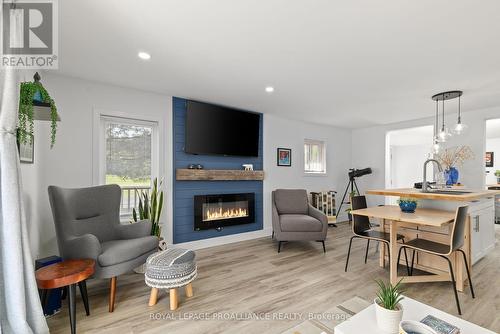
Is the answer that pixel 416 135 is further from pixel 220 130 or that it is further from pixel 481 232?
pixel 220 130

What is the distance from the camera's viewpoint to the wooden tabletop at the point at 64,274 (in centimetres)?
171

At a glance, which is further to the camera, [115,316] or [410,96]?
[410,96]

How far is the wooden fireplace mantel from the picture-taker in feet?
12.1

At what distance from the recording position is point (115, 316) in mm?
2049

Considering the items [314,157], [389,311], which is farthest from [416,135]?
[389,311]

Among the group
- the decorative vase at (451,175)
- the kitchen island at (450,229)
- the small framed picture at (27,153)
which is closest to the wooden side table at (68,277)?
the small framed picture at (27,153)

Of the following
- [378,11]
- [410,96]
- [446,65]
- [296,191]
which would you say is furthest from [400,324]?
[410,96]

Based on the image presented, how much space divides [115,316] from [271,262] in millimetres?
1904

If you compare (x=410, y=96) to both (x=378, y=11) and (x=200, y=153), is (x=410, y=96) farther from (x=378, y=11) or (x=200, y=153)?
(x=200, y=153)

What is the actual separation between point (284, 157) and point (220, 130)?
1650mm

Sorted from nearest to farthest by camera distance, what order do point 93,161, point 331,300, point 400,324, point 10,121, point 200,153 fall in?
point 400,324, point 10,121, point 331,300, point 93,161, point 200,153

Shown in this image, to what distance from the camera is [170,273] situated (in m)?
2.11

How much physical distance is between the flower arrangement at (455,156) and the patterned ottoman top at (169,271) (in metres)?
4.81

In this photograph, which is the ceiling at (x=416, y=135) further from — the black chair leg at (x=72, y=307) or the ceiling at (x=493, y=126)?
A: the black chair leg at (x=72, y=307)
